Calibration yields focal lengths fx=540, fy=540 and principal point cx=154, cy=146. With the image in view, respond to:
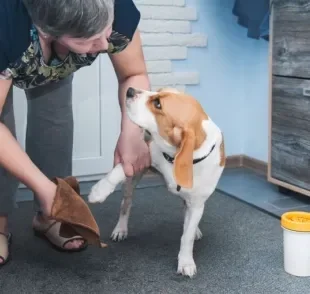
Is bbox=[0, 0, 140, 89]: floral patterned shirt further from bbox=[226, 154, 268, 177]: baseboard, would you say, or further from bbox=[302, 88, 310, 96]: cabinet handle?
bbox=[226, 154, 268, 177]: baseboard

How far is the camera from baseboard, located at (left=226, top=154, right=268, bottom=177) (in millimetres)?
2617

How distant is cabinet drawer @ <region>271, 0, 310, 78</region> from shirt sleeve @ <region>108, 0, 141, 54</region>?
2.65ft

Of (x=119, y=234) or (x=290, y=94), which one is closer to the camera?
(x=119, y=234)

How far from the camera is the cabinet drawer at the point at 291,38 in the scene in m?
1.91

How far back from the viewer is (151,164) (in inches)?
58.4

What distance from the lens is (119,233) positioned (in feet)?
5.53

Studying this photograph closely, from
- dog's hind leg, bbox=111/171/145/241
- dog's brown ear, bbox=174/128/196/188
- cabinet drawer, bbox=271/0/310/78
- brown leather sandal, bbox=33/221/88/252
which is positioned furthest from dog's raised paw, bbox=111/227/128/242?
cabinet drawer, bbox=271/0/310/78

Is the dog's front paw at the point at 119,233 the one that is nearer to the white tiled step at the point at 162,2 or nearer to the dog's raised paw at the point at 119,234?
the dog's raised paw at the point at 119,234

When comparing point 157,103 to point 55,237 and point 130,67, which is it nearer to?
point 130,67

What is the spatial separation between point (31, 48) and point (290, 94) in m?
1.13

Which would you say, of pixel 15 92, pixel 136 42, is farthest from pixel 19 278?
pixel 15 92

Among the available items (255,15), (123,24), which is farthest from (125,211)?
(255,15)

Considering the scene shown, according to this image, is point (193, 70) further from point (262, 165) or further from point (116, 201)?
point (116, 201)

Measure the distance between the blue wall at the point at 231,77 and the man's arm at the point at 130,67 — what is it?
1.02 metres
